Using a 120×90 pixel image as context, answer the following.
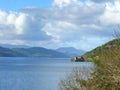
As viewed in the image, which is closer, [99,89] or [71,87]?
[99,89]

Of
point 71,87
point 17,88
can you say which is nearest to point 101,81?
point 71,87

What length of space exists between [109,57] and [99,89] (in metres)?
2.36

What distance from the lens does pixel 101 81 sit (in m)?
24.5

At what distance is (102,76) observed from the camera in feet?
80.6

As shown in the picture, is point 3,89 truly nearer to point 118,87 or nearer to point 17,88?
point 17,88

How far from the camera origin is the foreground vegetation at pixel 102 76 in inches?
893

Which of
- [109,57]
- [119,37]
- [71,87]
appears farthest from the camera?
[71,87]

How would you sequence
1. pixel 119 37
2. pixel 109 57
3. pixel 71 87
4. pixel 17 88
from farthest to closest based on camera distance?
pixel 17 88 → pixel 71 87 → pixel 109 57 → pixel 119 37

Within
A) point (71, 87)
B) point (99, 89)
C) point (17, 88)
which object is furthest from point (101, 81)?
point (17, 88)

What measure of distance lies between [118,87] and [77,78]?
406 centimetres

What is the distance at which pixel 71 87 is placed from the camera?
84.6 ft

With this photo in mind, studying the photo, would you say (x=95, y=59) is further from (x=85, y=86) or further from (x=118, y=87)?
(x=118, y=87)

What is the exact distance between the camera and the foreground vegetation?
2269 cm

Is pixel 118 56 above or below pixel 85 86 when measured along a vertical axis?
above
